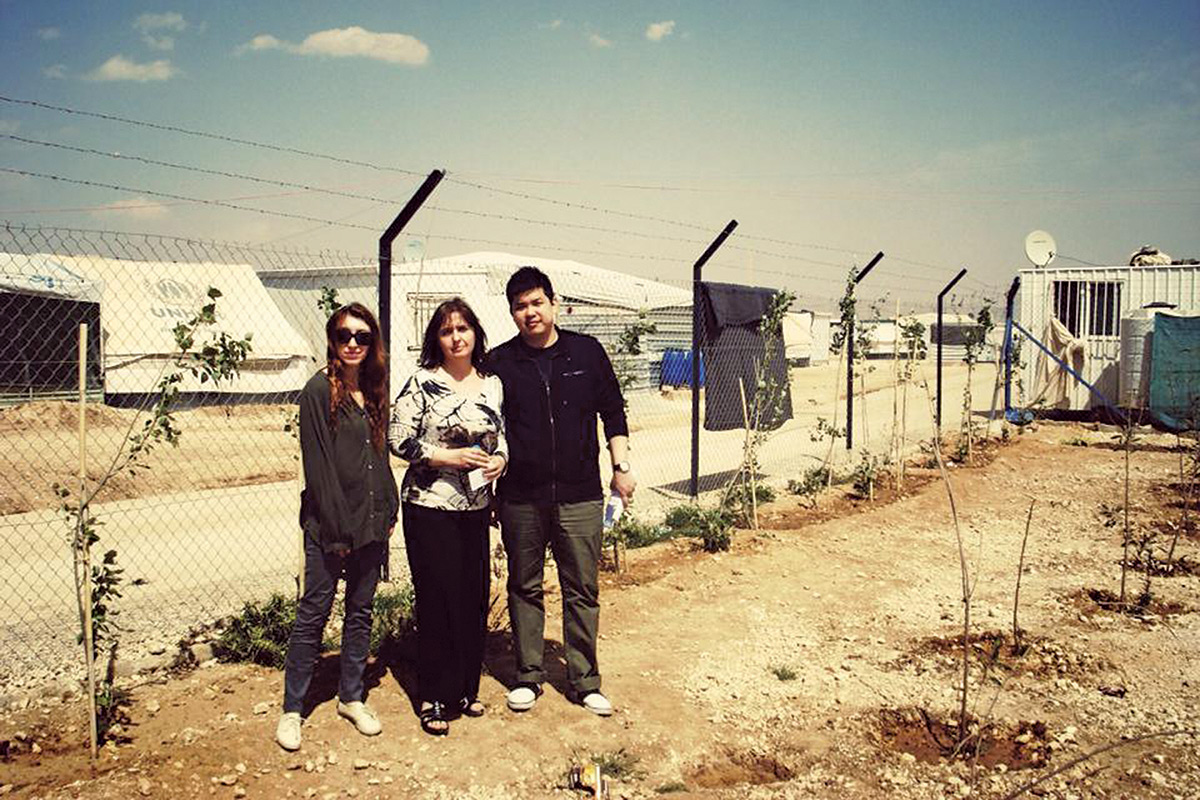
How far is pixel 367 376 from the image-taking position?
3.46 metres

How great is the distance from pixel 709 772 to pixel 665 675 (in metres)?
0.88

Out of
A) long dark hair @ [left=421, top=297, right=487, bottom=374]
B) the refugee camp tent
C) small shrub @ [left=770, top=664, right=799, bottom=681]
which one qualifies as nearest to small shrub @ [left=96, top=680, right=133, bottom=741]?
long dark hair @ [left=421, top=297, right=487, bottom=374]

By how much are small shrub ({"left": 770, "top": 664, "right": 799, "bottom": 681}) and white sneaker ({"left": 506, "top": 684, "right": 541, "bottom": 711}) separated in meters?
1.33

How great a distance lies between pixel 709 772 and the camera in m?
3.37

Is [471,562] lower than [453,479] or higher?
lower

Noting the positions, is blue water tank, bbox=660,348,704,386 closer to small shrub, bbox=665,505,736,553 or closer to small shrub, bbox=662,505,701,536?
small shrub, bbox=665,505,736,553

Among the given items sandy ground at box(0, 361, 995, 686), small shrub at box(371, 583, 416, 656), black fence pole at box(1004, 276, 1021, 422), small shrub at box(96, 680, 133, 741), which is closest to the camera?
small shrub at box(96, 680, 133, 741)

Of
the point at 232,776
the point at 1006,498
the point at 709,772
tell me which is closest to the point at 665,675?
the point at 709,772

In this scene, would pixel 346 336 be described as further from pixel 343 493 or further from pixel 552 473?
pixel 552 473

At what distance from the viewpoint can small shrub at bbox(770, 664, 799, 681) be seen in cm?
424

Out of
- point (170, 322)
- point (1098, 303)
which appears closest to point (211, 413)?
point (170, 322)

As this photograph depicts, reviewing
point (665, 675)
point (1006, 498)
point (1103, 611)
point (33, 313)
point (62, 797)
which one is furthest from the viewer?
point (33, 313)

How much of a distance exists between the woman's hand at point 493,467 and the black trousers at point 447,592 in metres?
0.18

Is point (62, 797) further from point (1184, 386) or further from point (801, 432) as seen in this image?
point (1184, 386)
